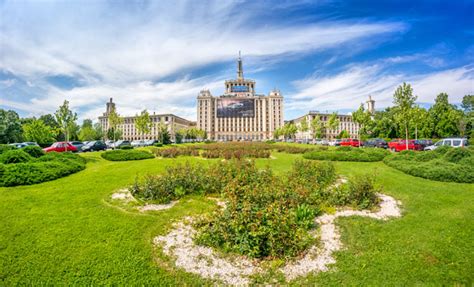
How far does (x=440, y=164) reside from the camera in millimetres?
11344

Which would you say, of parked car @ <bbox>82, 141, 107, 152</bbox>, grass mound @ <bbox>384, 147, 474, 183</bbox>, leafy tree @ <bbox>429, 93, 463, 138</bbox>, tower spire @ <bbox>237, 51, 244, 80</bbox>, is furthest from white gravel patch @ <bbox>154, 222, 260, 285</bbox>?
tower spire @ <bbox>237, 51, 244, 80</bbox>

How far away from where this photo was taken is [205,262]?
14.1ft

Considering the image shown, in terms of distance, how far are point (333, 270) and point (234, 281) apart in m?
1.86

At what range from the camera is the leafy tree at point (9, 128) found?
41.9 meters

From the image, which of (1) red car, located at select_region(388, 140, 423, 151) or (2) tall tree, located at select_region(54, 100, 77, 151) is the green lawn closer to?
(2) tall tree, located at select_region(54, 100, 77, 151)

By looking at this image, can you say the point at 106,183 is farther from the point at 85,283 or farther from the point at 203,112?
the point at 203,112

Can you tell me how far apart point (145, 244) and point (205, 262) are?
4.82 feet

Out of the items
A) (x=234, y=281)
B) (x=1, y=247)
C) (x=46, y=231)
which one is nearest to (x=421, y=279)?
(x=234, y=281)

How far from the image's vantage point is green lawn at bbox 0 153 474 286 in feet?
12.6

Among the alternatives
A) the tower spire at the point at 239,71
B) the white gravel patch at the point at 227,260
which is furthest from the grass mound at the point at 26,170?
the tower spire at the point at 239,71

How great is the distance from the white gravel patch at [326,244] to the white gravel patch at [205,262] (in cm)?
75

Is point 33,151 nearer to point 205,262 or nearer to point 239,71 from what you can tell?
point 205,262

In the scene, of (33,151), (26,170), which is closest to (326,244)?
(26,170)

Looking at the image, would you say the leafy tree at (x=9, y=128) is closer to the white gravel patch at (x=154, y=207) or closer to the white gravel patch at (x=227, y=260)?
the white gravel patch at (x=154, y=207)
